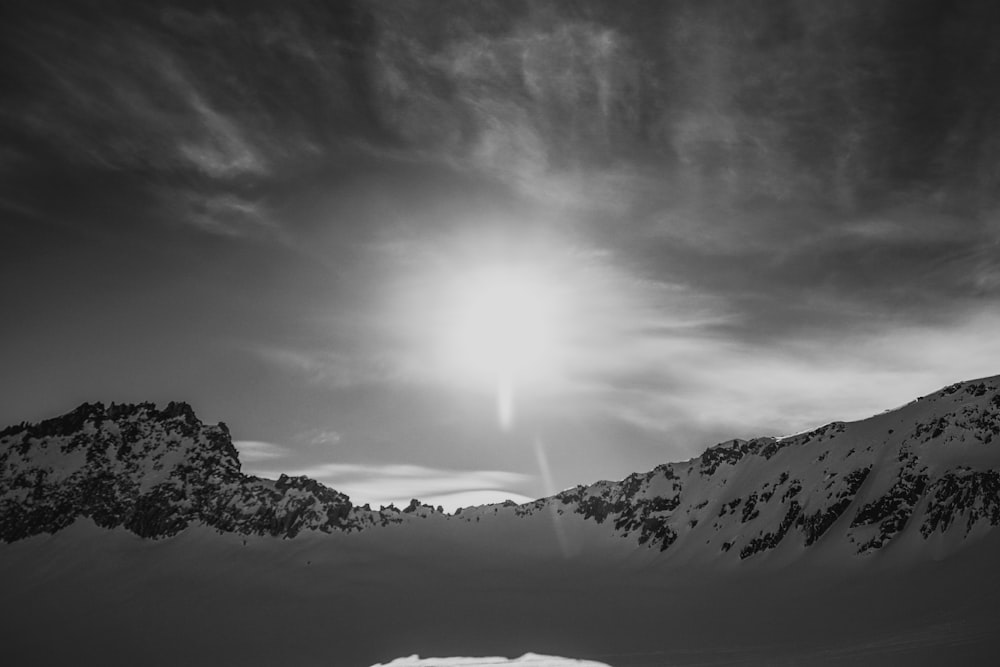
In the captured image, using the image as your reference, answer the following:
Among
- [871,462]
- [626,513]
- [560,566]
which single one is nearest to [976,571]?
[871,462]

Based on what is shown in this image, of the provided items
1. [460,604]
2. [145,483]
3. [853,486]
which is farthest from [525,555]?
[145,483]

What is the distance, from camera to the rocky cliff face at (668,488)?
8544 centimetres

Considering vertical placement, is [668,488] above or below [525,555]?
above

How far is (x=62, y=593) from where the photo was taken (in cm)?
10788

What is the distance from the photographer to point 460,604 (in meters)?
89.1

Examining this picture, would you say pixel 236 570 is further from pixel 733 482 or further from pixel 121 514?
pixel 733 482

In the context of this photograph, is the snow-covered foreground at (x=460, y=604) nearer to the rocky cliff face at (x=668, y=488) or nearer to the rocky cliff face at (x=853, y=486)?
the rocky cliff face at (x=668, y=488)

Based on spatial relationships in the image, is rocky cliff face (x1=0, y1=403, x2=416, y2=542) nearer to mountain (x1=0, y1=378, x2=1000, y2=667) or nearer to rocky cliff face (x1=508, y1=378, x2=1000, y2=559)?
mountain (x1=0, y1=378, x2=1000, y2=667)

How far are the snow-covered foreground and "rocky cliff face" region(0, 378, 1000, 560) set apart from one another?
6964 millimetres

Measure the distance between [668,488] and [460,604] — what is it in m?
79.7

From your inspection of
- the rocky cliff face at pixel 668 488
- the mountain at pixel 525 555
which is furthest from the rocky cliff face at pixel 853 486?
the mountain at pixel 525 555

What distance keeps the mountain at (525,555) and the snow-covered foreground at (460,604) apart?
19.7 inches

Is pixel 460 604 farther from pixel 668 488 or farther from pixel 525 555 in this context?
pixel 668 488

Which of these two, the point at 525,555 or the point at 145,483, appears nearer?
the point at 525,555
